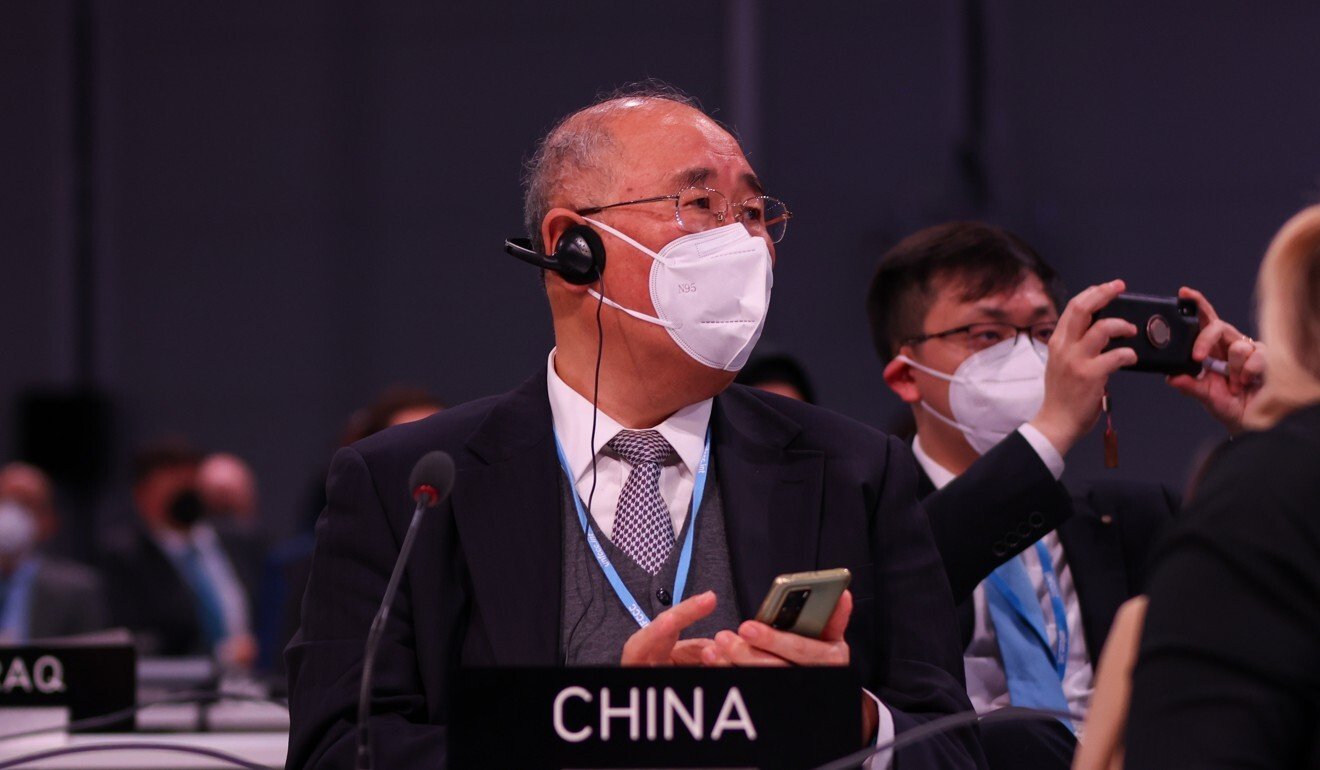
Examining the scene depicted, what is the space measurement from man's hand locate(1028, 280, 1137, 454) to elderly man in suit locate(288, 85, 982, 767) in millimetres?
375

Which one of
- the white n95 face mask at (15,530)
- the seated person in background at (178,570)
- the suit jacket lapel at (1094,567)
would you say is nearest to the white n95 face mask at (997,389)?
the suit jacket lapel at (1094,567)

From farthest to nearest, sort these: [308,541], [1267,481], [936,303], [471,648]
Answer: [308,541] → [936,303] → [471,648] → [1267,481]

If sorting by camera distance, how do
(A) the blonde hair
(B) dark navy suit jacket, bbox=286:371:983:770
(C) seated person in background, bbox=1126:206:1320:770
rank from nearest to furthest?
(C) seated person in background, bbox=1126:206:1320:770 < (A) the blonde hair < (B) dark navy suit jacket, bbox=286:371:983:770

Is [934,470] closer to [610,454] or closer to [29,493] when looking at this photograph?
[610,454]

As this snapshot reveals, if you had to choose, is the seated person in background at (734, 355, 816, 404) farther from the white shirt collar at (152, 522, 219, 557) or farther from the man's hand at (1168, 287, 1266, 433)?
the white shirt collar at (152, 522, 219, 557)

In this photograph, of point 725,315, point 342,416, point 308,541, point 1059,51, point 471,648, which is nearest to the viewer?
point 471,648

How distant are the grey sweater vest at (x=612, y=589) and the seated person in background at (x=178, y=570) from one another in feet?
18.7

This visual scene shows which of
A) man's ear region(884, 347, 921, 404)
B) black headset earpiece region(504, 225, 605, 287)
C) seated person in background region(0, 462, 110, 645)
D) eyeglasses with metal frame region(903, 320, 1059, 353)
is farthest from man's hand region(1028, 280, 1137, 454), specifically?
seated person in background region(0, 462, 110, 645)

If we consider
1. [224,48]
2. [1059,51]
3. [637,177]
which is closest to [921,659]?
[637,177]

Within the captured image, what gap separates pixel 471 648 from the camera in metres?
2.18

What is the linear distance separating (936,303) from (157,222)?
23.5 feet

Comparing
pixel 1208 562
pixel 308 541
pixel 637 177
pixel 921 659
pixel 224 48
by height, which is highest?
pixel 224 48

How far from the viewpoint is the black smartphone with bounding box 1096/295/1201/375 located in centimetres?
268

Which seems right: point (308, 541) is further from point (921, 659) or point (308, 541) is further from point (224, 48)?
point (921, 659)
